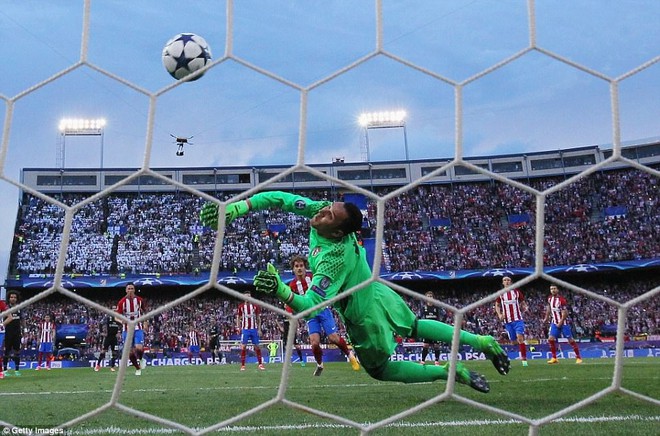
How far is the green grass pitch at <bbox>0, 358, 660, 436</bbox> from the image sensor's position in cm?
267

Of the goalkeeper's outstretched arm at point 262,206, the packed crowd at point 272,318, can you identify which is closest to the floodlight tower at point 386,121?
the goalkeeper's outstretched arm at point 262,206

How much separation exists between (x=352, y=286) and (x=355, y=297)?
2.1 inches

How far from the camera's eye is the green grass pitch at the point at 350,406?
2.67 m

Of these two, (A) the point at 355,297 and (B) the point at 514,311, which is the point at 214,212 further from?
(B) the point at 514,311

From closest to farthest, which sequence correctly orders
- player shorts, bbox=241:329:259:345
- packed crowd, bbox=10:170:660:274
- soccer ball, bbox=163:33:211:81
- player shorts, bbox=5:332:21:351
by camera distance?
soccer ball, bbox=163:33:211:81
packed crowd, bbox=10:170:660:274
player shorts, bbox=5:332:21:351
player shorts, bbox=241:329:259:345

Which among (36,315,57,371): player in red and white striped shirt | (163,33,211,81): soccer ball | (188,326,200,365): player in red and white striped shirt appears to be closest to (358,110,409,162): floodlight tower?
(163,33,211,81): soccer ball

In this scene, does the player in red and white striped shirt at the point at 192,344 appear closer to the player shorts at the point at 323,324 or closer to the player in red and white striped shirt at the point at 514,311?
the player in red and white striped shirt at the point at 514,311

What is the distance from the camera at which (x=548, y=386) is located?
15.7 feet

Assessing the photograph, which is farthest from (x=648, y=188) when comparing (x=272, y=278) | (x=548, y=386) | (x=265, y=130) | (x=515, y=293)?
(x=272, y=278)

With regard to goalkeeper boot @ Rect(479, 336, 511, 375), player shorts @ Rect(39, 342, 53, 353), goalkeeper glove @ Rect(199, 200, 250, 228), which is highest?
goalkeeper glove @ Rect(199, 200, 250, 228)

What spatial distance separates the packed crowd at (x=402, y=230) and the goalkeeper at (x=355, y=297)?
2628 millimetres

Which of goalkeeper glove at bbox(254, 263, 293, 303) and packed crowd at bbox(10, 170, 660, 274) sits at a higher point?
packed crowd at bbox(10, 170, 660, 274)

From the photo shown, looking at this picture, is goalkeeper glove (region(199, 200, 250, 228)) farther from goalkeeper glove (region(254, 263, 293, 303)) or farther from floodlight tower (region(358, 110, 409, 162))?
floodlight tower (region(358, 110, 409, 162))

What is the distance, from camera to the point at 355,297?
8.27 feet
